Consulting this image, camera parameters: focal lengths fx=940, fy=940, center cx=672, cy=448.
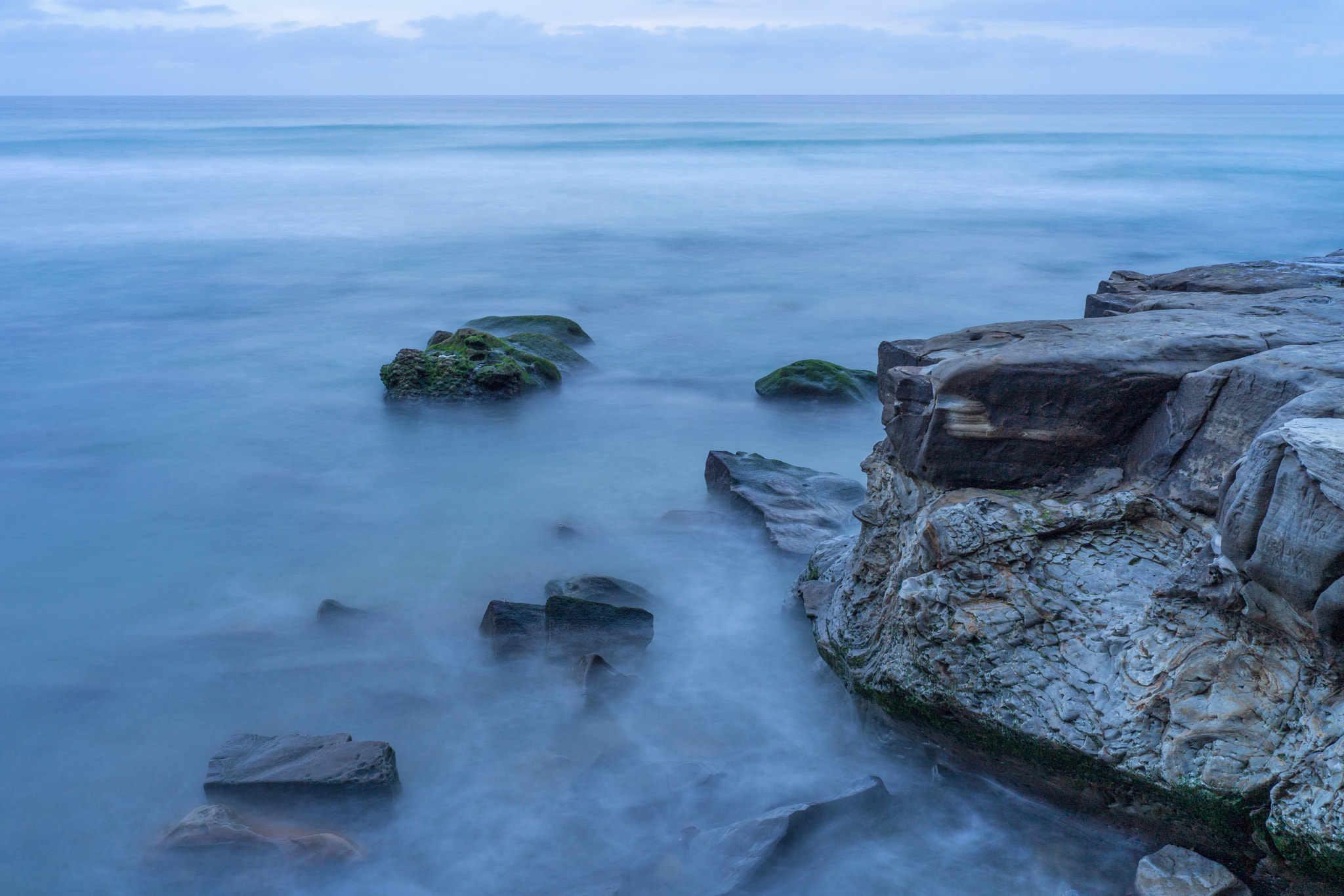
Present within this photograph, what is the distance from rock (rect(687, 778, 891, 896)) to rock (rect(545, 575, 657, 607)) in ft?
5.76

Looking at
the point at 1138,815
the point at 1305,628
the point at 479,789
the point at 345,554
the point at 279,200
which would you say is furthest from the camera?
the point at 279,200

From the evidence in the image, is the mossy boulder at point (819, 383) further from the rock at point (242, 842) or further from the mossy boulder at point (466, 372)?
the rock at point (242, 842)

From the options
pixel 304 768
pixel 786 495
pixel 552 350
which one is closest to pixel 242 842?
pixel 304 768

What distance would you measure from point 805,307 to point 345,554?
8965 mm

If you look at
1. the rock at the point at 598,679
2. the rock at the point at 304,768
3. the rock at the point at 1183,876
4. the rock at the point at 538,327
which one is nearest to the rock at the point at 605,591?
the rock at the point at 598,679

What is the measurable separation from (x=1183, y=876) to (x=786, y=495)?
3772mm

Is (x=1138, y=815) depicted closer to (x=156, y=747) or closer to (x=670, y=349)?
(x=156, y=747)

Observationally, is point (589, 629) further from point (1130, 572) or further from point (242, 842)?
point (1130, 572)

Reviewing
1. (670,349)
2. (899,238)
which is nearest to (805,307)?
(670,349)

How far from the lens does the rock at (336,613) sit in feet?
17.4

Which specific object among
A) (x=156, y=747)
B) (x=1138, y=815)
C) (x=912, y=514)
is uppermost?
(x=912, y=514)

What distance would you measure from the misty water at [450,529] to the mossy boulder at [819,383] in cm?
25

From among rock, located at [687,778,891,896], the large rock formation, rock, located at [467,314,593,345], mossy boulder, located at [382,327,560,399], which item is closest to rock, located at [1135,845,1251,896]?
the large rock formation

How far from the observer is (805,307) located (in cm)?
1370
